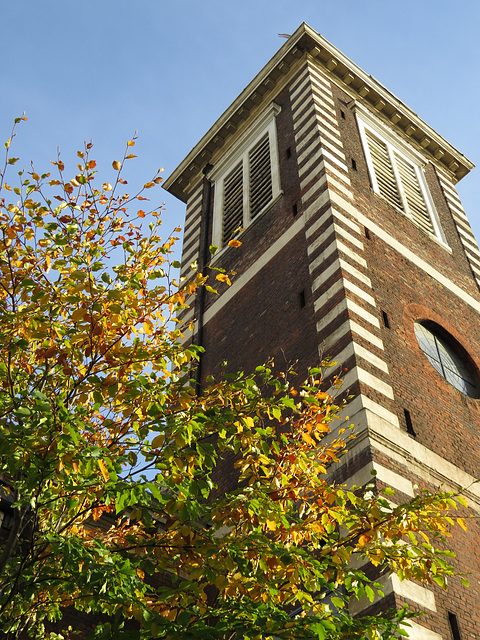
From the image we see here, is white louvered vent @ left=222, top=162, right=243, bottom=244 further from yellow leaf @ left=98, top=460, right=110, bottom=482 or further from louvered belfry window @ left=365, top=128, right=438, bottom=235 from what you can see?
yellow leaf @ left=98, top=460, right=110, bottom=482

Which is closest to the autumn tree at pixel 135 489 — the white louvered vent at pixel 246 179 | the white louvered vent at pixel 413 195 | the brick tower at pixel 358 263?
the brick tower at pixel 358 263

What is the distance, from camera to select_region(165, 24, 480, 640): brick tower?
43.8 feet

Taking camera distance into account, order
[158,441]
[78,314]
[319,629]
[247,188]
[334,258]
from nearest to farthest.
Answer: [319,629] → [158,441] → [78,314] → [334,258] → [247,188]

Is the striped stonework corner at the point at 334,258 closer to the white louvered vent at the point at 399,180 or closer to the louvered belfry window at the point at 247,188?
the louvered belfry window at the point at 247,188

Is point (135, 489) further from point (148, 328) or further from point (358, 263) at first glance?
point (358, 263)

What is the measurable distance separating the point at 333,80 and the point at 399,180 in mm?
Result: 4510

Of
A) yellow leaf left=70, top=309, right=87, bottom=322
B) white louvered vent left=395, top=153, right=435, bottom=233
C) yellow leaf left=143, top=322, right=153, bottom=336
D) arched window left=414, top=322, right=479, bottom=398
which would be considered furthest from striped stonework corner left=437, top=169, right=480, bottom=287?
yellow leaf left=70, top=309, right=87, bottom=322

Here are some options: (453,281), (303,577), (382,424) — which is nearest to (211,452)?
(303,577)

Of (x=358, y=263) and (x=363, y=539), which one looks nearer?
(x=363, y=539)

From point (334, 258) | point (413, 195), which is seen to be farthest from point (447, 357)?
point (413, 195)

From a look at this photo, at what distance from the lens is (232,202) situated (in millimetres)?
24734

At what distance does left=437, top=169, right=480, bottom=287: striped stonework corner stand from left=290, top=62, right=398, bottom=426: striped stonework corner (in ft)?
18.6

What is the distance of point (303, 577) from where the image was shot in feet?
24.0

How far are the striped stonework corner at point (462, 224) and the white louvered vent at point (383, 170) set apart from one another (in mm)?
3051
